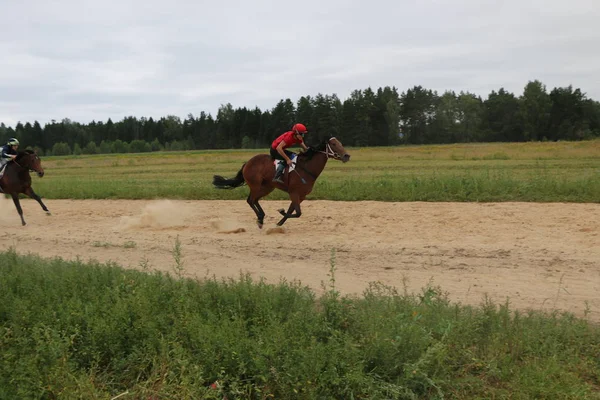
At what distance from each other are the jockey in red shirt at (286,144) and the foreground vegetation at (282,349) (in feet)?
Result: 24.3

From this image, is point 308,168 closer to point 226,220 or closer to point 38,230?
point 226,220

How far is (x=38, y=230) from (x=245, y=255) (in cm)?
758

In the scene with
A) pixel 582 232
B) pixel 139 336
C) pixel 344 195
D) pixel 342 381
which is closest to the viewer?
pixel 342 381

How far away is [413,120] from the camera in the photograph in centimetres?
8506

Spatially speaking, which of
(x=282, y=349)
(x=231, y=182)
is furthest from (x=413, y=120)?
(x=282, y=349)

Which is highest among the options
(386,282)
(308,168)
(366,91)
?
(366,91)

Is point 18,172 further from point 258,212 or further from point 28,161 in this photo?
point 258,212

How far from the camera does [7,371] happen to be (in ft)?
16.5

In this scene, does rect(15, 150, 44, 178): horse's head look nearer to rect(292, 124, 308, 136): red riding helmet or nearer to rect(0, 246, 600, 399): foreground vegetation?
rect(292, 124, 308, 136): red riding helmet

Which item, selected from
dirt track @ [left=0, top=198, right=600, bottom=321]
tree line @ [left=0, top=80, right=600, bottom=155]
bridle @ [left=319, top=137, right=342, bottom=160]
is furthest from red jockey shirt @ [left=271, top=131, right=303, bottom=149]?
tree line @ [left=0, top=80, right=600, bottom=155]

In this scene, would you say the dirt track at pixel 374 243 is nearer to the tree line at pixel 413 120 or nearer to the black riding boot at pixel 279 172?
the black riding boot at pixel 279 172

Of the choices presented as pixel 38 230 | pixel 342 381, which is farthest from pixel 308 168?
pixel 342 381

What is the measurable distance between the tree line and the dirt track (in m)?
51.2

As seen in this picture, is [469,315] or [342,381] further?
[469,315]
